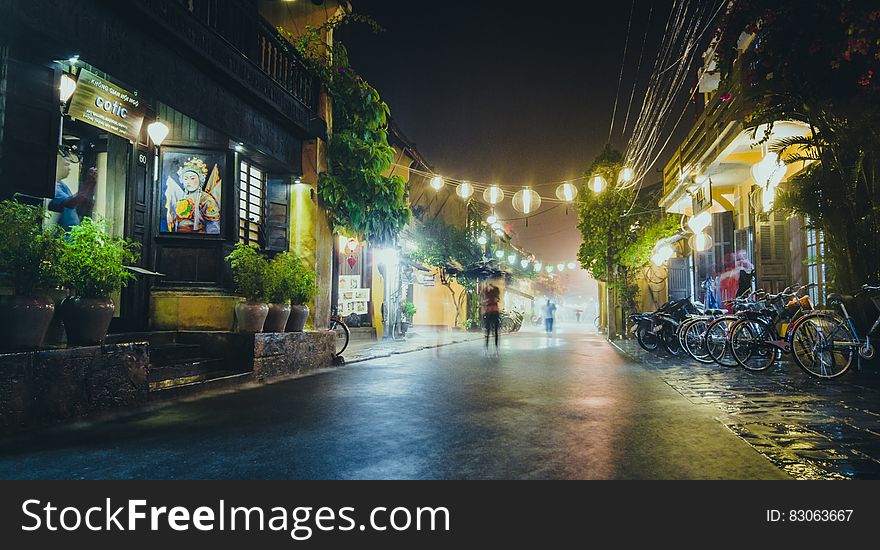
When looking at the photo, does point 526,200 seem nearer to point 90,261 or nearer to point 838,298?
point 838,298

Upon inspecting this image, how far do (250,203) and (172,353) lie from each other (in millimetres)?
4357

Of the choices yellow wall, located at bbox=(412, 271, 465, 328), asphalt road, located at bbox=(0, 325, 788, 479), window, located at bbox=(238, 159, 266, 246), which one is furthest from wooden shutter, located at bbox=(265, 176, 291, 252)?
yellow wall, located at bbox=(412, 271, 465, 328)

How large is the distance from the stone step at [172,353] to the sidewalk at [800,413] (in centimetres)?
716

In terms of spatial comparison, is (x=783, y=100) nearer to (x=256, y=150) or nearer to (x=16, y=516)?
(x=256, y=150)

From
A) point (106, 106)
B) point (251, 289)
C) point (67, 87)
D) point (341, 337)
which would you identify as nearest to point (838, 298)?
point (341, 337)

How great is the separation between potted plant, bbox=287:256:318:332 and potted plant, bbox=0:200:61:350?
4.18 meters

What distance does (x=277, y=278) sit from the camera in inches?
350

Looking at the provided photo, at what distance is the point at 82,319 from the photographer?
569 cm

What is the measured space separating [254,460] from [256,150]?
6.99 metres

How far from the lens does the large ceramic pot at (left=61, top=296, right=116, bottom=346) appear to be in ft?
18.6

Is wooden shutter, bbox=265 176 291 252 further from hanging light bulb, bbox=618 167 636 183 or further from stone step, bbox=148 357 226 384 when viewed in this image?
hanging light bulb, bbox=618 167 636 183

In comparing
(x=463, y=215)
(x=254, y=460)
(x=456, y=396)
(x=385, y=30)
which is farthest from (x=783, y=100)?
(x=463, y=215)

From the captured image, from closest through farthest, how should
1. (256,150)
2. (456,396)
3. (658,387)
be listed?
(456,396) < (658,387) < (256,150)

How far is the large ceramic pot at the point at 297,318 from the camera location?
9500 mm
